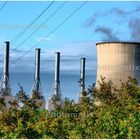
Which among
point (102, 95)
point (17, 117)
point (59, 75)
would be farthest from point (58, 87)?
point (17, 117)

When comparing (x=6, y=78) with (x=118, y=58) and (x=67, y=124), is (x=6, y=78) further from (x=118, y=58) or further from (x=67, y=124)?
(x=67, y=124)

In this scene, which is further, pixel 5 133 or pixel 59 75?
pixel 59 75

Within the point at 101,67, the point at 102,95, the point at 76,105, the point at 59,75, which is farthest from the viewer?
the point at 59,75

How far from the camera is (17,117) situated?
10.6 meters

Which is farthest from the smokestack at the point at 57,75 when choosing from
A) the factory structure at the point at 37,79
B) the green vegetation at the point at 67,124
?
the green vegetation at the point at 67,124

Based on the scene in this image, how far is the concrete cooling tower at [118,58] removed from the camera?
79.5 ft

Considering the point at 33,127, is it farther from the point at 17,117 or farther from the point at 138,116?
the point at 138,116

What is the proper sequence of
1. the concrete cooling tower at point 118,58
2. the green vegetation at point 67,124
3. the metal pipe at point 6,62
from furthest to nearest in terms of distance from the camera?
the metal pipe at point 6,62, the concrete cooling tower at point 118,58, the green vegetation at point 67,124

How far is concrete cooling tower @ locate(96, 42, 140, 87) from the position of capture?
79.5 ft

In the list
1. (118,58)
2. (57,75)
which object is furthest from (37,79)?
(118,58)

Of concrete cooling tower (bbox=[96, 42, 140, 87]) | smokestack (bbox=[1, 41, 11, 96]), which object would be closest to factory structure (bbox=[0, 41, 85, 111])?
smokestack (bbox=[1, 41, 11, 96])

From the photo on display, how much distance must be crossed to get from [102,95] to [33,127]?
338 inches

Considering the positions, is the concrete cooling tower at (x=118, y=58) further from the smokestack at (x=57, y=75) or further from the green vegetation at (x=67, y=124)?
the smokestack at (x=57, y=75)

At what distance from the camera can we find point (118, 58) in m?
24.5
